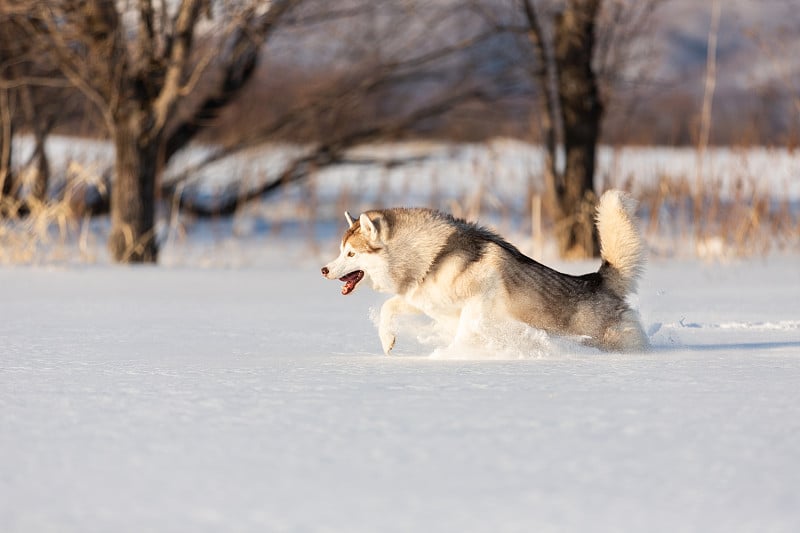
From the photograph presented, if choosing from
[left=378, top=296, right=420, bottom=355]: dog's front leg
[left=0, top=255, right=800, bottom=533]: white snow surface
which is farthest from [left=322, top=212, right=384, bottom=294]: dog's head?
[left=0, top=255, right=800, bottom=533]: white snow surface

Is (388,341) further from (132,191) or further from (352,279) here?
(132,191)

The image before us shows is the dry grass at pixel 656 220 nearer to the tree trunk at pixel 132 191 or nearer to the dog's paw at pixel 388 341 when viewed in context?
the tree trunk at pixel 132 191

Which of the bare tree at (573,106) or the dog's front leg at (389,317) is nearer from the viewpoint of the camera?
the dog's front leg at (389,317)

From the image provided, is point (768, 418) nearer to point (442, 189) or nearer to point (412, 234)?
point (412, 234)

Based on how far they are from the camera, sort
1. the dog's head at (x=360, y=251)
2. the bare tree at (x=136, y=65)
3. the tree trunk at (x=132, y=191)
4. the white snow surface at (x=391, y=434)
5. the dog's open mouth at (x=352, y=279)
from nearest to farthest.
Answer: the white snow surface at (x=391, y=434), the dog's head at (x=360, y=251), the dog's open mouth at (x=352, y=279), the bare tree at (x=136, y=65), the tree trunk at (x=132, y=191)

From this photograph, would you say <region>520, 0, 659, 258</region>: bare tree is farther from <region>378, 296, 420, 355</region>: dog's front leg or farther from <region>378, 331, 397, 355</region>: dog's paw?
<region>378, 331, 397, 355</region>: dog's paw

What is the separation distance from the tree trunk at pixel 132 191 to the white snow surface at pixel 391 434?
4873mm

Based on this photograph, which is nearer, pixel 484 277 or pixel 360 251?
pixel 484 277

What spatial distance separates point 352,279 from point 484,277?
77cm

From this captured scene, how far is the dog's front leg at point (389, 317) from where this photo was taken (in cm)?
468

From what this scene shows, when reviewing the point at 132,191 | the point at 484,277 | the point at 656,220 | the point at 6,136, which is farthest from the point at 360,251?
the point at 6,136

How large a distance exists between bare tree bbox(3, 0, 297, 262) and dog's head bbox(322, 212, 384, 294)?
15.5 ft

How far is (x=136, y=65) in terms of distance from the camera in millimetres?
9828

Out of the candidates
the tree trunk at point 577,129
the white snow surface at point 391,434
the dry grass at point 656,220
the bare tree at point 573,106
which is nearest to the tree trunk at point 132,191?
the dry grass at point 656,220
